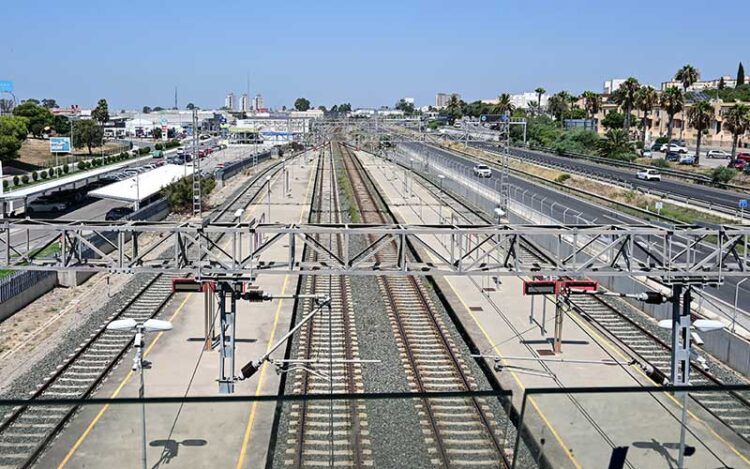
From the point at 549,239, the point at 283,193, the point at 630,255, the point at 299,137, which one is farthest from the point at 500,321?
the point at 299,137

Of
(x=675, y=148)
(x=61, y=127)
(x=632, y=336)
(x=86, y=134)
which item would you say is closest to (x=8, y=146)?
(x=86, y=134)

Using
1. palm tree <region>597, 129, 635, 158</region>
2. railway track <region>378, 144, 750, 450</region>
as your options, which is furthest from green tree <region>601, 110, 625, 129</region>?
railway track <region>378, 144, 750, 450</region>

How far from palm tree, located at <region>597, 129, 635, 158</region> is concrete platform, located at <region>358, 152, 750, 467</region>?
29164mm

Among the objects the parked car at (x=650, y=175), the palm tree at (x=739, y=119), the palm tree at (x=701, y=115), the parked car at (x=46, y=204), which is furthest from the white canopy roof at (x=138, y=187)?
the palm tree at (x=739, y=119)

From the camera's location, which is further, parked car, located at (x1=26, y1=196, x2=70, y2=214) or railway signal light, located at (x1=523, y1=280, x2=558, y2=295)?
parked car, located at (x1=26, y1=196, x2=70, y2=214)

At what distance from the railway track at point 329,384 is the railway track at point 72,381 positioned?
1400 millimetres

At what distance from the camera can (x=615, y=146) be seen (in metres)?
67.2

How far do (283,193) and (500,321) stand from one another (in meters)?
32.3

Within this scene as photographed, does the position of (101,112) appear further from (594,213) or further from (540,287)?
(540,287)

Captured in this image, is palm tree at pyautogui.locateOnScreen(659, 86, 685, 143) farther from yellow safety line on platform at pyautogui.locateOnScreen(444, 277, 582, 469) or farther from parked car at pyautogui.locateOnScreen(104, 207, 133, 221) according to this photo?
yellow safety line on platform at pyautogui.locateOnScreen(444, 277, 582, 469)

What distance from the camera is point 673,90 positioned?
2495 inches

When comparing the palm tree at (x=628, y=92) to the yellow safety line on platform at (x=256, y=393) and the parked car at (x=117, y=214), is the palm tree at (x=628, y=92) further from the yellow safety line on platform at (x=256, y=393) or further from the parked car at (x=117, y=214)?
the parked car at (x=117, y=214)

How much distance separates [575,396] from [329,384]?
1051 centimetres

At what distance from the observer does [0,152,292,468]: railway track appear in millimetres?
4074
